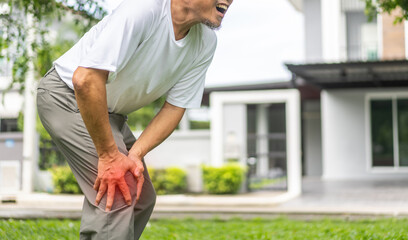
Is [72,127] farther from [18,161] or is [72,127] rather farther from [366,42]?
[366,42]

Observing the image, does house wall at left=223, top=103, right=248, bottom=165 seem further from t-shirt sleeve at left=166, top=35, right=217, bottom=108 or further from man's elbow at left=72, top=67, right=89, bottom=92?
man's elbow at left=72, top=67, right=89, bottom=92

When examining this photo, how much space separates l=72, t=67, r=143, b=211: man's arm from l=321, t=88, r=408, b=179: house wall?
16.8 m

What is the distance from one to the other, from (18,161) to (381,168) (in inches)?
451

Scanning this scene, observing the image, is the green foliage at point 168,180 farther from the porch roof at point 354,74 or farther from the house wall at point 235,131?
the porch roof at point 354,74

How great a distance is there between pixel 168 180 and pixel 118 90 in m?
10.5

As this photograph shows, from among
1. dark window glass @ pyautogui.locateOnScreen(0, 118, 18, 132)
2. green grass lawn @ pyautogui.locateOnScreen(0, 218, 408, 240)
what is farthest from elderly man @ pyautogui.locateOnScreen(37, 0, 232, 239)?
dark window glass @ pyautogui.locateOnScreen(0, 118, 18, 132)

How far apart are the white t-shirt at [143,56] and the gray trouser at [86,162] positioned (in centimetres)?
9

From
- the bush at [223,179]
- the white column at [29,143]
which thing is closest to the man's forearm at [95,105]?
the bush at [223,179]

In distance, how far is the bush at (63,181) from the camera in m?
12.6

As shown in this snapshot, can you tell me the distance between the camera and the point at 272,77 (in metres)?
20.5

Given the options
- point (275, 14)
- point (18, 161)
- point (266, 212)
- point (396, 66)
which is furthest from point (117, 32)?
point (275, 14)

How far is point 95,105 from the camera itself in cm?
197

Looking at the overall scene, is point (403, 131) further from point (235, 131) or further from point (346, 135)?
point (235, 131)

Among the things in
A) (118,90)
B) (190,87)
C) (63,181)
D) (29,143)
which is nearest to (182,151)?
(63,181)
